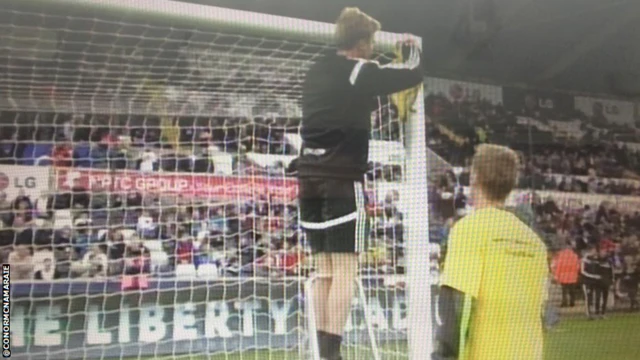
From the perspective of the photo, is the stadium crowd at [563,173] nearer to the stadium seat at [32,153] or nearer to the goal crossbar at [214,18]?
the goal crossbar at [214,18]

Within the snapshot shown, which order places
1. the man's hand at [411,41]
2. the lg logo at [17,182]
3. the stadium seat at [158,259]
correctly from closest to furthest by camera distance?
the lg logo at [17,182], the stadium seat at [158,259], the man's hand at [411,41]

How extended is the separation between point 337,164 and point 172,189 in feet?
1.12

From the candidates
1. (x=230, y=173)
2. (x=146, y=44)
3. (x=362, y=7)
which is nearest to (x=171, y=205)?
(x=230, y=173)

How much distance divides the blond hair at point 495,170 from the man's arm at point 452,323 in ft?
0.75

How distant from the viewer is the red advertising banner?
106cm

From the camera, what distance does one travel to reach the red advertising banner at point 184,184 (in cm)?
106

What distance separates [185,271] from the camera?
1120 mm

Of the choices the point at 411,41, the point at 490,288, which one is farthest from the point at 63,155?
the point at 490,288

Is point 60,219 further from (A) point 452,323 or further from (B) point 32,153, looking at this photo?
(A) point 452,323

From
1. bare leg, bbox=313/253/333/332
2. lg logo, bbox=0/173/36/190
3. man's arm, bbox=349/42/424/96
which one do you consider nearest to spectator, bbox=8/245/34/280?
lg logo, bbox=0/173/36/190

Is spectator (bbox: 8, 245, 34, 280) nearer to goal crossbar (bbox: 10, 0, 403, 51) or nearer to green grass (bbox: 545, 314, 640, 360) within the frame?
goal crossbar (bbox: 10, 0, 403, 51)

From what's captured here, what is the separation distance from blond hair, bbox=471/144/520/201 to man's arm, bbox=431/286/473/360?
23 centimetres

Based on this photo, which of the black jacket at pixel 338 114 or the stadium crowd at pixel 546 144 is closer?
the black jacket at pixel 338 114

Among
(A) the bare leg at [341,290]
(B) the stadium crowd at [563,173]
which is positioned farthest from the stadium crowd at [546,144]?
(A) the bare leg at [341,290]
